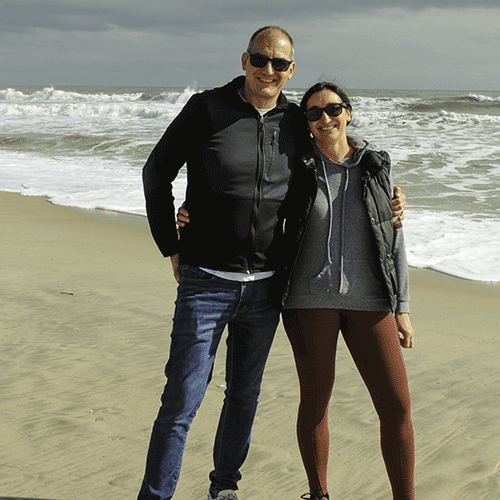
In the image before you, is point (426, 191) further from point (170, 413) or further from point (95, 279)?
point (170, 413)

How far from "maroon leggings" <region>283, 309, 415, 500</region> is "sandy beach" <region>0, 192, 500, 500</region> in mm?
388

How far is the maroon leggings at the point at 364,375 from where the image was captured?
7.80 ft

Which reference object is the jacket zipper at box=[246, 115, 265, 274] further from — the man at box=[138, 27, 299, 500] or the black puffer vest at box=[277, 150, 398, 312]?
the black puffer vest at box=[277, 150, 398, 312]

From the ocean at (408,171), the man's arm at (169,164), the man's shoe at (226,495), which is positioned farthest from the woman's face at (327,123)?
the ocean at (408,171)

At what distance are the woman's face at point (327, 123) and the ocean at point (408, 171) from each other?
444 centimetres

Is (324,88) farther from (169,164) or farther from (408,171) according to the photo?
(408,171)

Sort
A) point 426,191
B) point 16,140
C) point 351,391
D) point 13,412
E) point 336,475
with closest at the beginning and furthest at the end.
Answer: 1. point 336,475
2. point 13,412
3. point 351,391
4. point 426,191
5. point 16,140

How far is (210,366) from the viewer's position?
245 centimetres

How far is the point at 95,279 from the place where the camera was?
593 centimetres

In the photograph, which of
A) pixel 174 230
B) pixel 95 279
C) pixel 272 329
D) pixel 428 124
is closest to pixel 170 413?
pixel 272 329

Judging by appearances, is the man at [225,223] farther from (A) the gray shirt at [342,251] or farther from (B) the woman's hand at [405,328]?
(B) the woman's hand at [405,328]

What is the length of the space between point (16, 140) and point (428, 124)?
17.6 meters

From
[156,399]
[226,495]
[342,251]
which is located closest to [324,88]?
[342,251]

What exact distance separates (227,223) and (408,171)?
1277 centimetres
